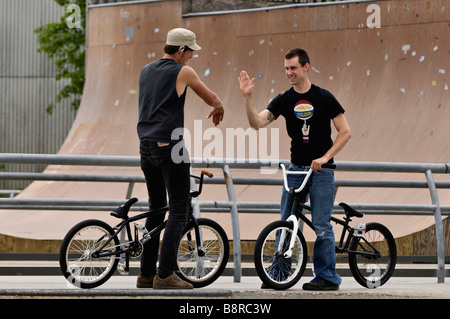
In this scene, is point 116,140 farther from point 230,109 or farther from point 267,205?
point 267,205

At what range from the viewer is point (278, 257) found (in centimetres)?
679

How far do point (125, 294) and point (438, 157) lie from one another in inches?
305

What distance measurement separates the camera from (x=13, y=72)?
35750mm

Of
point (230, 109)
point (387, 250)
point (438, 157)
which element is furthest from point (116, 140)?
point (387, 250)

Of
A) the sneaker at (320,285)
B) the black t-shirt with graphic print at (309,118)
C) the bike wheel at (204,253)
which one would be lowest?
the sneaker at (320,285)

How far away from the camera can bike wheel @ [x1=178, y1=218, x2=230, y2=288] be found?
22.6ft

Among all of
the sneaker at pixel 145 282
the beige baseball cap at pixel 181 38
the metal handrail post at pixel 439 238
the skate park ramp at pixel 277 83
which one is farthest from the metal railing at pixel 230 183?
the skate park ramp at pixel 277 83

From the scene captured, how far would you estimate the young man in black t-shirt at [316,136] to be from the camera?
6.84 m

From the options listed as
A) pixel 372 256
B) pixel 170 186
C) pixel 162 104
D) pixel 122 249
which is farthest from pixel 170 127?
pixel 372 256

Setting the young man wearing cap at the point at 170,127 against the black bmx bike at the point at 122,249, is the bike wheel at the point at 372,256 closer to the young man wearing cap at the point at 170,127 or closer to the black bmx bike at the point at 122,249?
the black bmx bike at the point at 122,249

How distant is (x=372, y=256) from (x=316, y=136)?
1.16 metres

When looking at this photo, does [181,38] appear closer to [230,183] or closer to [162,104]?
[162,104]

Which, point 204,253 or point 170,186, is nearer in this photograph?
point 170,186

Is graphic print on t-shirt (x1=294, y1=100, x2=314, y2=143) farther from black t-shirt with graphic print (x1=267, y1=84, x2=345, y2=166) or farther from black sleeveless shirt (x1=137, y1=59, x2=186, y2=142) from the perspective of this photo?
black sleeveless shirt (x1=137, y1=59, x2=186, y2=142)
